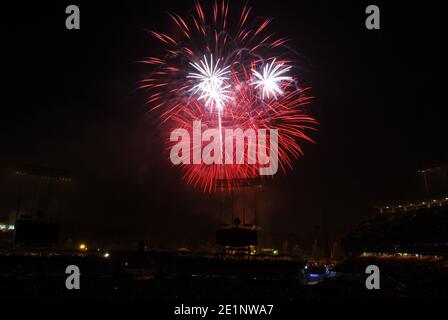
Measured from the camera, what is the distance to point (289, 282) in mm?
35219

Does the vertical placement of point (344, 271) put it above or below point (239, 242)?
below
